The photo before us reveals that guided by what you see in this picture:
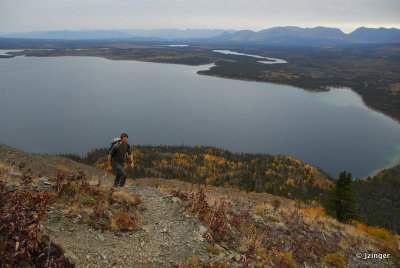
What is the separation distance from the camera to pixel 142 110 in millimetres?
116625

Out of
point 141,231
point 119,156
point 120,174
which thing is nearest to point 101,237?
point 141,231

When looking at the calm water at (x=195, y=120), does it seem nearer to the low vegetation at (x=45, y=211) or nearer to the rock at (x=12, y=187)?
the low vegetation at (x=45, y=211)

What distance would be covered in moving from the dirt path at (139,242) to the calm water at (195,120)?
2695 inches

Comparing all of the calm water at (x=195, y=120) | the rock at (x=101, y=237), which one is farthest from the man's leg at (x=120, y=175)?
the calm water at (x=195, y=120)

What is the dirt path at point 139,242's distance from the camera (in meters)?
10.1

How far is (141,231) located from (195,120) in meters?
98.0

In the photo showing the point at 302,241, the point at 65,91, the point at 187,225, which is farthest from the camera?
the point at 65,91

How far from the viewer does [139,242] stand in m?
11.5

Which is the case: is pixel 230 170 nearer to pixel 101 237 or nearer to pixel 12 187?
pixel 12 187

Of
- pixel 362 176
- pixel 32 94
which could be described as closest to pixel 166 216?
pixel 362 176

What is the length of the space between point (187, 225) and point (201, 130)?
86454mm

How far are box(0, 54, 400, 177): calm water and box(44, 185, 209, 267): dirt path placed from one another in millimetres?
68451

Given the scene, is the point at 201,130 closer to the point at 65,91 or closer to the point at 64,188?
the point at 65,91

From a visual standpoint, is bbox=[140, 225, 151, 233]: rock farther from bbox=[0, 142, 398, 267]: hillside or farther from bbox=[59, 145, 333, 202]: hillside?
bbox=[59, 145, 333, 202]: hillside
